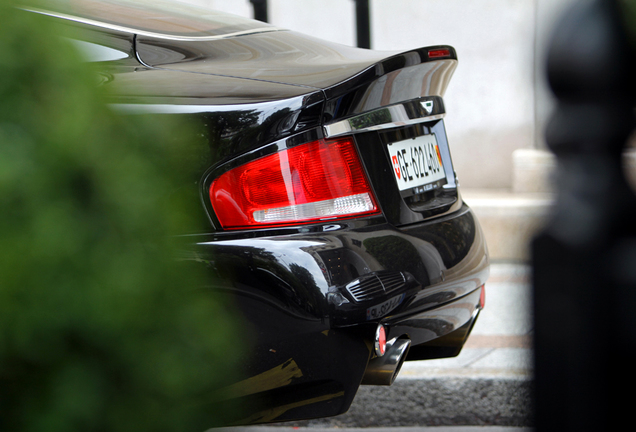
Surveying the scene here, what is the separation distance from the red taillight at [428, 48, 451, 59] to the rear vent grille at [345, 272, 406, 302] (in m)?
0.84

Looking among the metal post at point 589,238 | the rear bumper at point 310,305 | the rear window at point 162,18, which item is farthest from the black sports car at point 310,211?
the metal post at point 589,238

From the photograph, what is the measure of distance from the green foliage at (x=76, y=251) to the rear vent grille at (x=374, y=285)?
83 cm

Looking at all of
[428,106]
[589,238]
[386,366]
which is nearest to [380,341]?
[386,366]

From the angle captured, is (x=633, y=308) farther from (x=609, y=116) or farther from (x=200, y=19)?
(x=200, y=19)

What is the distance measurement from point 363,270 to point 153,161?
0.95 meters

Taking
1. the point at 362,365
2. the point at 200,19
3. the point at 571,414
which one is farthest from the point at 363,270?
the point at 200,19

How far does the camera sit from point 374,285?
1.89 m

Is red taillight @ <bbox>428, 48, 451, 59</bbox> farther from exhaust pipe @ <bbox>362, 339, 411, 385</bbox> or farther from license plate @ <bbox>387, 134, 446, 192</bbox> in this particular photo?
exhaust pipe @ <bbox>362, 339, 411, 385</bbox>

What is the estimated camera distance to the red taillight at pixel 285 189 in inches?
74.0

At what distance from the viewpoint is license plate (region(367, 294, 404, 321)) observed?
6.12ft

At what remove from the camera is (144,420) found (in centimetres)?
108

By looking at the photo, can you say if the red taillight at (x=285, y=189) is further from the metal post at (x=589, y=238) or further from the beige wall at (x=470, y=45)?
the beige wall at (x=470, y=45)

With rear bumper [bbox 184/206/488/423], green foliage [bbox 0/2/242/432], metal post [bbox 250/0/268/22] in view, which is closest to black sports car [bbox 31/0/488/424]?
rear bumper [bbox 184/206/488/423]

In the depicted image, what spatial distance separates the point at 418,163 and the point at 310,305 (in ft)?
2.61
